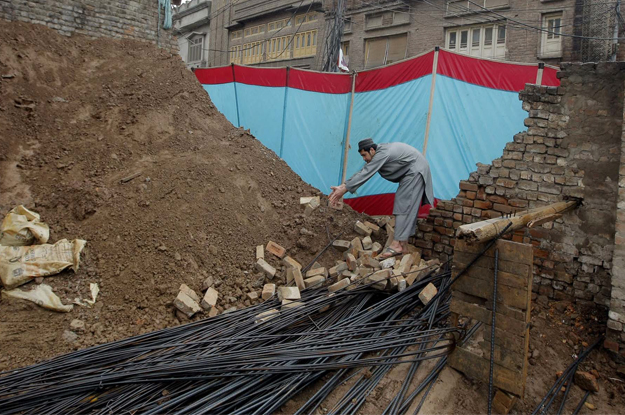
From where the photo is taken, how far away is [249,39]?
23.4 m

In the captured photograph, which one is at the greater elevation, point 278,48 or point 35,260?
point 278,48

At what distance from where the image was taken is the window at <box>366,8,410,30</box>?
16.4 m

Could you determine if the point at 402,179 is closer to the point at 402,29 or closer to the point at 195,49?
the point at 402,29

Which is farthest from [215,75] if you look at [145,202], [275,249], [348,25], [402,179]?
[348,25]

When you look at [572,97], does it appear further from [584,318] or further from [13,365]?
[13,365]

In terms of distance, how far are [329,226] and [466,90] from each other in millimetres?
2923

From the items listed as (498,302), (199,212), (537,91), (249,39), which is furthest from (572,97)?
(249,39)

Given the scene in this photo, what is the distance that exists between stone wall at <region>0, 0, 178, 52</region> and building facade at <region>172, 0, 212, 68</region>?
18.7 meters

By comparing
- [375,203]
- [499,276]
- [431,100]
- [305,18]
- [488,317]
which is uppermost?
[305,18]

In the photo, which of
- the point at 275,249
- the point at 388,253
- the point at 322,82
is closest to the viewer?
the point at 388,253

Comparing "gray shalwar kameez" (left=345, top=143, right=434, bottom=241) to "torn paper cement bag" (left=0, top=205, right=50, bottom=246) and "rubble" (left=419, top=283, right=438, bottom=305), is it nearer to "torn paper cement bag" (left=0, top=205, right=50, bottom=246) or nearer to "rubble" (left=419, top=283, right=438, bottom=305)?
"rubble" (left=419, top=283, right=438, bottom=305)

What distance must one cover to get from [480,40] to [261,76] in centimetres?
1052

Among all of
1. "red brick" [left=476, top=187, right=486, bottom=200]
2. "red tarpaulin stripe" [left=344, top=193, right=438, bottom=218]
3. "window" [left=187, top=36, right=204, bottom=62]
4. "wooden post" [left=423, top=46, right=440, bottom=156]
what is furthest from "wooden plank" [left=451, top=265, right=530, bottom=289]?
"window" [left=187, top=36, right=204, bottom=62]

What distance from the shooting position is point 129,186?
5.07m
